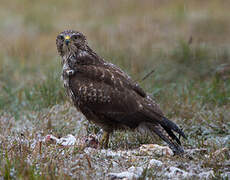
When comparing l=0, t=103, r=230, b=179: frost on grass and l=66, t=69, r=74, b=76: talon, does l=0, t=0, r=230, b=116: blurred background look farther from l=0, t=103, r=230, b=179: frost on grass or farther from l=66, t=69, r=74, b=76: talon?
l=66, t=69, r=74, b=76: talon

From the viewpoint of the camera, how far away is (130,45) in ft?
34.5

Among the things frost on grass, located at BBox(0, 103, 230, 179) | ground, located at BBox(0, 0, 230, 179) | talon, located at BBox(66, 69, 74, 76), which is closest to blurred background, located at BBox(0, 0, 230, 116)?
ground, located at BBox(0, 0, 230, 179)

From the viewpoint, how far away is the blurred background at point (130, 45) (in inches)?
287

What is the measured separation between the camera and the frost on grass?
12.7 feet

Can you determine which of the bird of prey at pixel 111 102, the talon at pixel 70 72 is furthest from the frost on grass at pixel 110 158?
the talon at pixel 70 72

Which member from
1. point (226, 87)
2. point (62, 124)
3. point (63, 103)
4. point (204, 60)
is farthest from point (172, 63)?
point (62, 124)

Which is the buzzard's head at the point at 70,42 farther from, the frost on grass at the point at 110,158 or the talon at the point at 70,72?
the frost on grass at the point at 110,158

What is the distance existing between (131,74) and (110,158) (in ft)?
9.93

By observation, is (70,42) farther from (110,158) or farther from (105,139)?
(110,158)

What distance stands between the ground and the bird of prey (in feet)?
0.93

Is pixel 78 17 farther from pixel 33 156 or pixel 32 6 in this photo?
pixel 33 156

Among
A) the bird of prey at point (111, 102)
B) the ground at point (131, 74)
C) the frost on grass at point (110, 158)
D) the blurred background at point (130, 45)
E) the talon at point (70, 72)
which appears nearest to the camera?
the frost on grass at point (110, 158)

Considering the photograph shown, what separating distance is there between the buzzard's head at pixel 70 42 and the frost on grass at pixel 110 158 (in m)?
1.03

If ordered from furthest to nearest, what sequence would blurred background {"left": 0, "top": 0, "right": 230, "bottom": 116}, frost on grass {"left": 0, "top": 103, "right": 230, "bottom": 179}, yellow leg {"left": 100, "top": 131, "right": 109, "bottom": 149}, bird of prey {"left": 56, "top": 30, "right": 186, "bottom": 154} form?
blurred background {"left": 0, "top": 0, "right": 230, "bottom": 116}, yellow leg {"left": 100, "top": 131, "right": 109, "bottom": 149}, bird of prey {"left": 56, "top": 30, "right": 186, "bottom": 154}, frost on grass {"left": 0, "top": 103, "right": 230, "bottom": 179}
